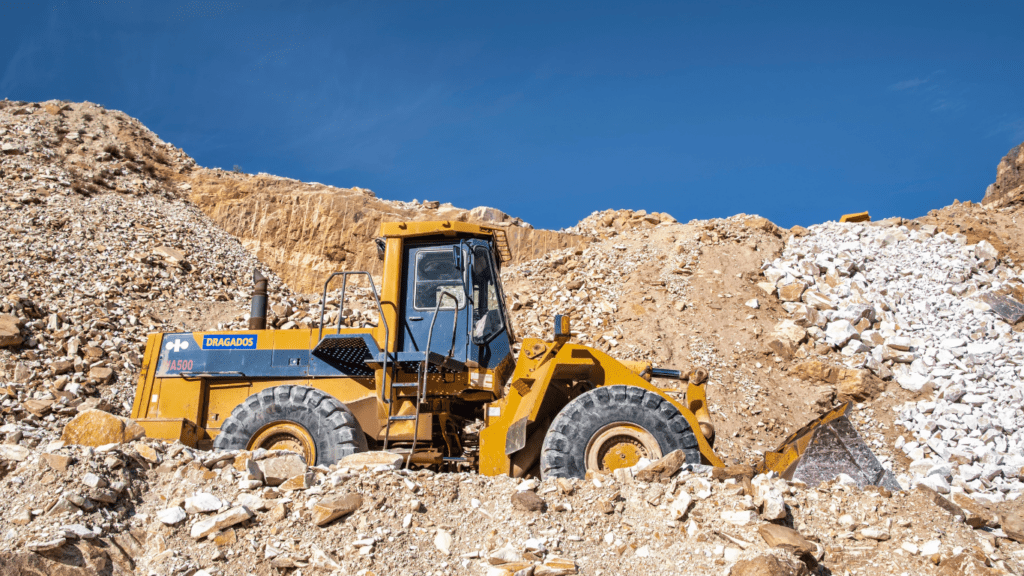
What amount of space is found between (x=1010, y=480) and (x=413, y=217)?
16.6 m

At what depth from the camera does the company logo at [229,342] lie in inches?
259

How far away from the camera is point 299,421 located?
18.9 feet

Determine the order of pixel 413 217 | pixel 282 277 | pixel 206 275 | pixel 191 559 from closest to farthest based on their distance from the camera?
pixel 191 559 → pixel 206 275 → pixel 282 277 → pixel 413 217

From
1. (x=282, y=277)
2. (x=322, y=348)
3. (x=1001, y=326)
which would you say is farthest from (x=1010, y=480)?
(x=282, y=277)

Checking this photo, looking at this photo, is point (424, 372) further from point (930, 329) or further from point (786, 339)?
point (930, 329)

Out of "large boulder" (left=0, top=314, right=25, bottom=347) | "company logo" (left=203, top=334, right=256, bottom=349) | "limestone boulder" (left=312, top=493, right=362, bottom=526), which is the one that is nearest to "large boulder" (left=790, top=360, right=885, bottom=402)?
"company logo" (left=203, top=334, right=256, bottom=349)

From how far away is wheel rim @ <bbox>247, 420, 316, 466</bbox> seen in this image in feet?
18.7

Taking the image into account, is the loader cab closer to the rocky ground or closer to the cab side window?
the cab side window

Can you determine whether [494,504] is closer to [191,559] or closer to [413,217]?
[191,559]

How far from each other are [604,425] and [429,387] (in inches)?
71.9

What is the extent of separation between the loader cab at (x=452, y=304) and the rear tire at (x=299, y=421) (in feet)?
2.71

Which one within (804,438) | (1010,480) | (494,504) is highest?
(804,438)

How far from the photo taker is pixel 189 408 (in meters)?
6.47

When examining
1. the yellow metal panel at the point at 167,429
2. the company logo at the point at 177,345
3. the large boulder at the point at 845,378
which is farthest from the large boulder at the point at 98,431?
the large boulder at the point at 845,378
